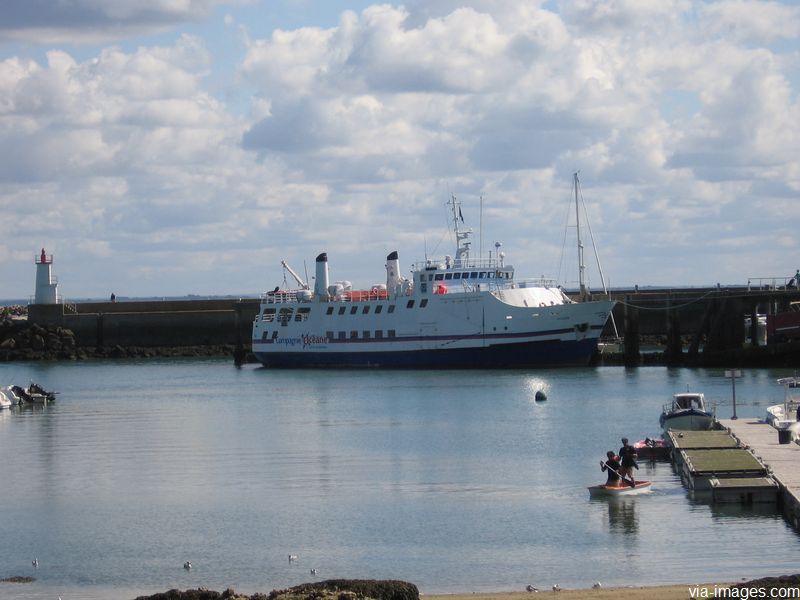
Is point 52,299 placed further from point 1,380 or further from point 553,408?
point 553,408

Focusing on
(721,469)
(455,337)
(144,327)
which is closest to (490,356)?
(455,337)

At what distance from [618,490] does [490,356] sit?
4030 centimetres

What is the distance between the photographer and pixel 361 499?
30.4m

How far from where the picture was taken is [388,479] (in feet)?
109

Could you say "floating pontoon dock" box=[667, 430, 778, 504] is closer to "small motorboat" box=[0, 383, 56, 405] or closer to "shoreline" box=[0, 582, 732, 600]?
"shoreline" box=[0, 582, 732, 600]

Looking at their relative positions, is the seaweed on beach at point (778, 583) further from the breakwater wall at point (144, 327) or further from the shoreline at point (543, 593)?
the breakwater wall at point (144, 327)

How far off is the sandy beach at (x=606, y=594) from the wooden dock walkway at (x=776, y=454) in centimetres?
502

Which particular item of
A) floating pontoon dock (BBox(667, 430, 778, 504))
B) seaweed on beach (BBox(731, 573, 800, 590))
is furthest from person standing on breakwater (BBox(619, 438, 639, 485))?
seaweed on beach (BBox(731, 573, 800, 590))

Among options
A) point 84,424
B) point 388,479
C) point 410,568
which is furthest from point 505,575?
point 84,424

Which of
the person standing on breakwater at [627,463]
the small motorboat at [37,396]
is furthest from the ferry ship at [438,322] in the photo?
the person standing on breakwater at [627,463]

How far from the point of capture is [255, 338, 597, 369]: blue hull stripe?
67.5 metres

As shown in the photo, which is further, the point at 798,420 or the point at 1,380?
the point at 1,380

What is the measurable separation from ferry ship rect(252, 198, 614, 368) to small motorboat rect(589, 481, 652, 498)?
3758 centimetres

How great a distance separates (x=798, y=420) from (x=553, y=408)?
16.1 m
